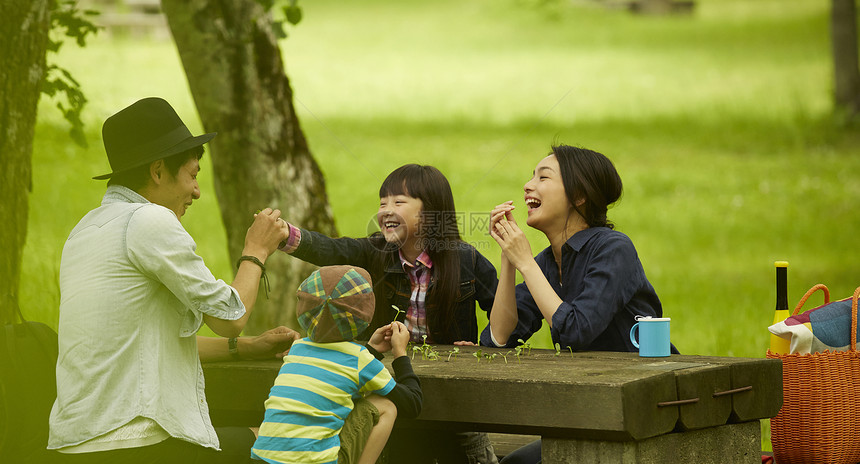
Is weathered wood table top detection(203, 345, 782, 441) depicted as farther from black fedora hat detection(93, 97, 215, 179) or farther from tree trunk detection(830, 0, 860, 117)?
tree trunk detection(830, 0, 860, 117)

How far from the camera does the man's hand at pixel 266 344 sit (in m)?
3.60

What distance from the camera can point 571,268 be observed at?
12.4ft

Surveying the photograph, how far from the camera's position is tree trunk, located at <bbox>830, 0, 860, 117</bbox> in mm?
13180

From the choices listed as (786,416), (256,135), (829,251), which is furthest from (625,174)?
(786,416)

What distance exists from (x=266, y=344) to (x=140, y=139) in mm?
981

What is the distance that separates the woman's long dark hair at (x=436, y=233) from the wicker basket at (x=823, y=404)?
1287mm

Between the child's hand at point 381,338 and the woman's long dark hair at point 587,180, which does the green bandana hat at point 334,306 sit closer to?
the child's hand at point 381,338

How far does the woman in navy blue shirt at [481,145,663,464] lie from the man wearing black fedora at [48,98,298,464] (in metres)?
1.15

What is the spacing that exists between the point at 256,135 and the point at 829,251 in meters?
8.04

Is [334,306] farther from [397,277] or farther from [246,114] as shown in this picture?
[246,114]

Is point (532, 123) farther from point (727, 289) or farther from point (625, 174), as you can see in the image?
point (727, 289)

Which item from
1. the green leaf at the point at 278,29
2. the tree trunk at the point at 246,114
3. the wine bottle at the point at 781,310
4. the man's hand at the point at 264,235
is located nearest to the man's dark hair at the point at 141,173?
the man's hand at the point at 264,235

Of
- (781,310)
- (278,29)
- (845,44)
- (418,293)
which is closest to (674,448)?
(781,310)

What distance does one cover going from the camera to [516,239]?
3.63 meters
